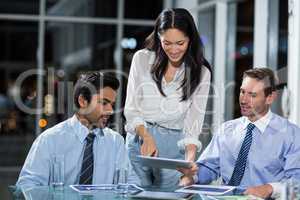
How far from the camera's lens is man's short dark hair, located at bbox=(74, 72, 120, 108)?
2.80 metres

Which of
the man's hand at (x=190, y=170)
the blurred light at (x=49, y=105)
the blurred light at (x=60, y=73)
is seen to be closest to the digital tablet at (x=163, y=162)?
the man's hand at (x=190, y=170)

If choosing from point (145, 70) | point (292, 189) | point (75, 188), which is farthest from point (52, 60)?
point (292, 189)

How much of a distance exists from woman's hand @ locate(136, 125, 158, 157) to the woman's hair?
0.77 feet

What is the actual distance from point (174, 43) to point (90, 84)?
1.56 feet

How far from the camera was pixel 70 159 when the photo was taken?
8.82 feet

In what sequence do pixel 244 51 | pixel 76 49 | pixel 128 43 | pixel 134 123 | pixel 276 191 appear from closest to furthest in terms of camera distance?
A: pixel 276 191 < pixel 134 123 < pixel 244 51 < pixel 128 43 < pixel 76 49

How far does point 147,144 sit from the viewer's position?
2.90 metres

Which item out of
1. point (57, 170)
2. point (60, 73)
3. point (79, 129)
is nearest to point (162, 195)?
point (57, 170)

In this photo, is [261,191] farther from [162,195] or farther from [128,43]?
[128,43]

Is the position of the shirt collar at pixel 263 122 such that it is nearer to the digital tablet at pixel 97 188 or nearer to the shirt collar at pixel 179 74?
the shirt collar at pixel 179 74

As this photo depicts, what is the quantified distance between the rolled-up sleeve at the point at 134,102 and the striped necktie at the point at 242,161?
55cm

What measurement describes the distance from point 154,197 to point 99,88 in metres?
0.74

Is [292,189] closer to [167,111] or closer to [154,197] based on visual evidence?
[154,197]

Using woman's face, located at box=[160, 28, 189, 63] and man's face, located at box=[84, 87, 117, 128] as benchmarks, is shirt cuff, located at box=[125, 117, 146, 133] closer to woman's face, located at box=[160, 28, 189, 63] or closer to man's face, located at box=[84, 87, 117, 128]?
man's face, located at box=[84, 87, 117, 128]
